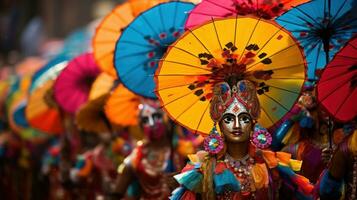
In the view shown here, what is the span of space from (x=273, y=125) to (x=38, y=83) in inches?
273

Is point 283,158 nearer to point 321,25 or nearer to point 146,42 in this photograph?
point 321,25

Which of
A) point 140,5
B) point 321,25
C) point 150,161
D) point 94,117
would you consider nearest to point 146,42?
point 140,5

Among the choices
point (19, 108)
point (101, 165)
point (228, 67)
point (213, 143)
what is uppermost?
point (228, 67)

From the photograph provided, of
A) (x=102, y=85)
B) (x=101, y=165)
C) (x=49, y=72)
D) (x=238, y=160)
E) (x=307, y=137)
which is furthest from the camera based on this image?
(x=49, y=72)

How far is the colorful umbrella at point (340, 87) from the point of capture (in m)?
8.09

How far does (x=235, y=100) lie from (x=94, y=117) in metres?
4.42

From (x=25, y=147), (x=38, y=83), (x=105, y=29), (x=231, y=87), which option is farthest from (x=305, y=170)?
(x=25, y=147)

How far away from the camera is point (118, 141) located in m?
12.8

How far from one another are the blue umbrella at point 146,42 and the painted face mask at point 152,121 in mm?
371

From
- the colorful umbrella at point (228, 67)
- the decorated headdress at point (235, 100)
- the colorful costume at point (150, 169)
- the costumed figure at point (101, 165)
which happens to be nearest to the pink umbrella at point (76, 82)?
the costumed figure at point (101, 165)

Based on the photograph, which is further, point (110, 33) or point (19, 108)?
point (19, 108)

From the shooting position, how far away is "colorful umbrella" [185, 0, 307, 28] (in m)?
8.96

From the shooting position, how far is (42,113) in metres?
14.6

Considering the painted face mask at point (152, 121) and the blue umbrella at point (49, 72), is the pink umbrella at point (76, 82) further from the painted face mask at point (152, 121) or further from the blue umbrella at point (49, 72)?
the painted face mask at point (152, 121)
